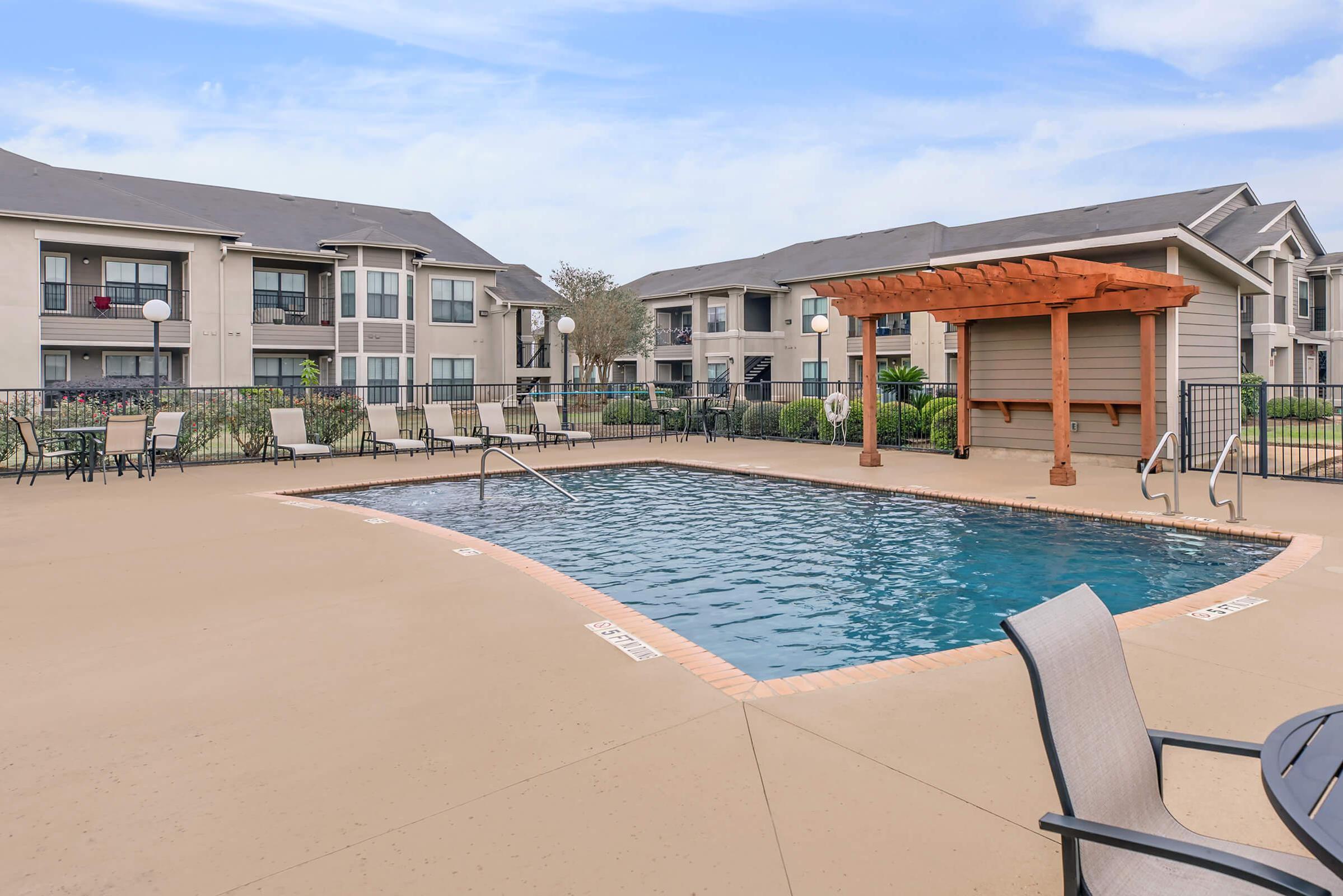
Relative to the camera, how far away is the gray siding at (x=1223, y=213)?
87.6 ft

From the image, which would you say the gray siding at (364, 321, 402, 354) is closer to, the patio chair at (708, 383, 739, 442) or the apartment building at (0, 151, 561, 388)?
the apartment building at (0, 151, 561, 388)

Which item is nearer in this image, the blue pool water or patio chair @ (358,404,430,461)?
the blue pool water

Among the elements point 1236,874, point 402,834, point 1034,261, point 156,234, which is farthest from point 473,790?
point 156,234

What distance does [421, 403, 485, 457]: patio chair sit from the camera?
15664mm

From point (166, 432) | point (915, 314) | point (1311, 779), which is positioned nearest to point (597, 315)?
point (915, 314)

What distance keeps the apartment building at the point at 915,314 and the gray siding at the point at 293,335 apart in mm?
14940

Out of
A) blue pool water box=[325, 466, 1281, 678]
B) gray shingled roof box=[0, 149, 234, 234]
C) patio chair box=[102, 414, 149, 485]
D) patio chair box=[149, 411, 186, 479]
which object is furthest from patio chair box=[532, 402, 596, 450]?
gray shingled roof box=[0, 149, 234, 234]

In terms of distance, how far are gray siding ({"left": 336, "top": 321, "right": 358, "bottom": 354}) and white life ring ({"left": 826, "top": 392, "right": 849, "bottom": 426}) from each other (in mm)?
18350

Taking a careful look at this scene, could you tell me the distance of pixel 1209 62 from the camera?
21.8 meters

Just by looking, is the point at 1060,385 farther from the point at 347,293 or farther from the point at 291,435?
the point at 347,293

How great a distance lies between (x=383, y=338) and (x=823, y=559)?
25204 mm

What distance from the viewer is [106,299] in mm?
25391

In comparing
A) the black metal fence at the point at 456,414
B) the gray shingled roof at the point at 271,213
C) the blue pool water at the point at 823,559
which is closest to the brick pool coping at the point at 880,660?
the blue pool water at the point at 823,559

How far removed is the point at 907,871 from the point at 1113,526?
748 centimetres
